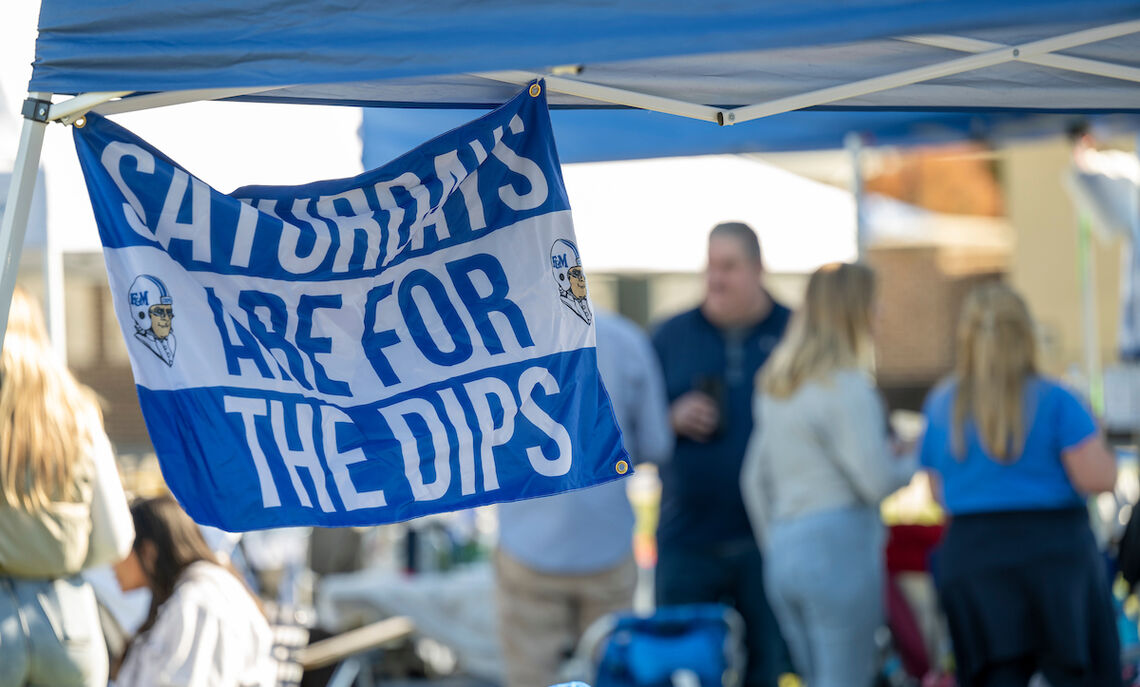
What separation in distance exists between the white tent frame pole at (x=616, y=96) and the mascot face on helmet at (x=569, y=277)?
29 centimetres

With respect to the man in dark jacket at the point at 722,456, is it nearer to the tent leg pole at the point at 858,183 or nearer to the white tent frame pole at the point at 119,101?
the tent leg pole at the point at 858,183

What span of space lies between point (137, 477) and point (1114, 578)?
5.01 m

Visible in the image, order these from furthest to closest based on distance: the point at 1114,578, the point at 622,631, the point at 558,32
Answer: the point at 1114,578 → the point at 622,631 → the point at 558,32

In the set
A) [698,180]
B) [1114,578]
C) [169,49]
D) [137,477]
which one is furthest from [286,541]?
[169,49]

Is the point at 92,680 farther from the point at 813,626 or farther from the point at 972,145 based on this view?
the point at 972,145

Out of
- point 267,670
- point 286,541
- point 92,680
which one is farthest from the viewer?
point 286,541

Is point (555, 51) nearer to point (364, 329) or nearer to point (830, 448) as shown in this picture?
point (364, 329)

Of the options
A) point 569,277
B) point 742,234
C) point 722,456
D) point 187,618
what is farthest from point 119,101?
point 722,456

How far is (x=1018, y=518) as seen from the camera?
11.9 feet

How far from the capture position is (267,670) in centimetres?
336

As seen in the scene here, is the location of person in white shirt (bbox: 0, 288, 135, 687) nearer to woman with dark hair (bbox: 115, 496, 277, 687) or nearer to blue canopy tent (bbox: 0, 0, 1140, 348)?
woman with dark hair (bbox: 115, 496, 277, 687)

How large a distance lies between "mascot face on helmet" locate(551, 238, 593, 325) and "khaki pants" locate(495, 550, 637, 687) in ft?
6.56

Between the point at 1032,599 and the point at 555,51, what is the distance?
2.42 metres

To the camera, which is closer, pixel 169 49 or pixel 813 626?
pixel 169 49
